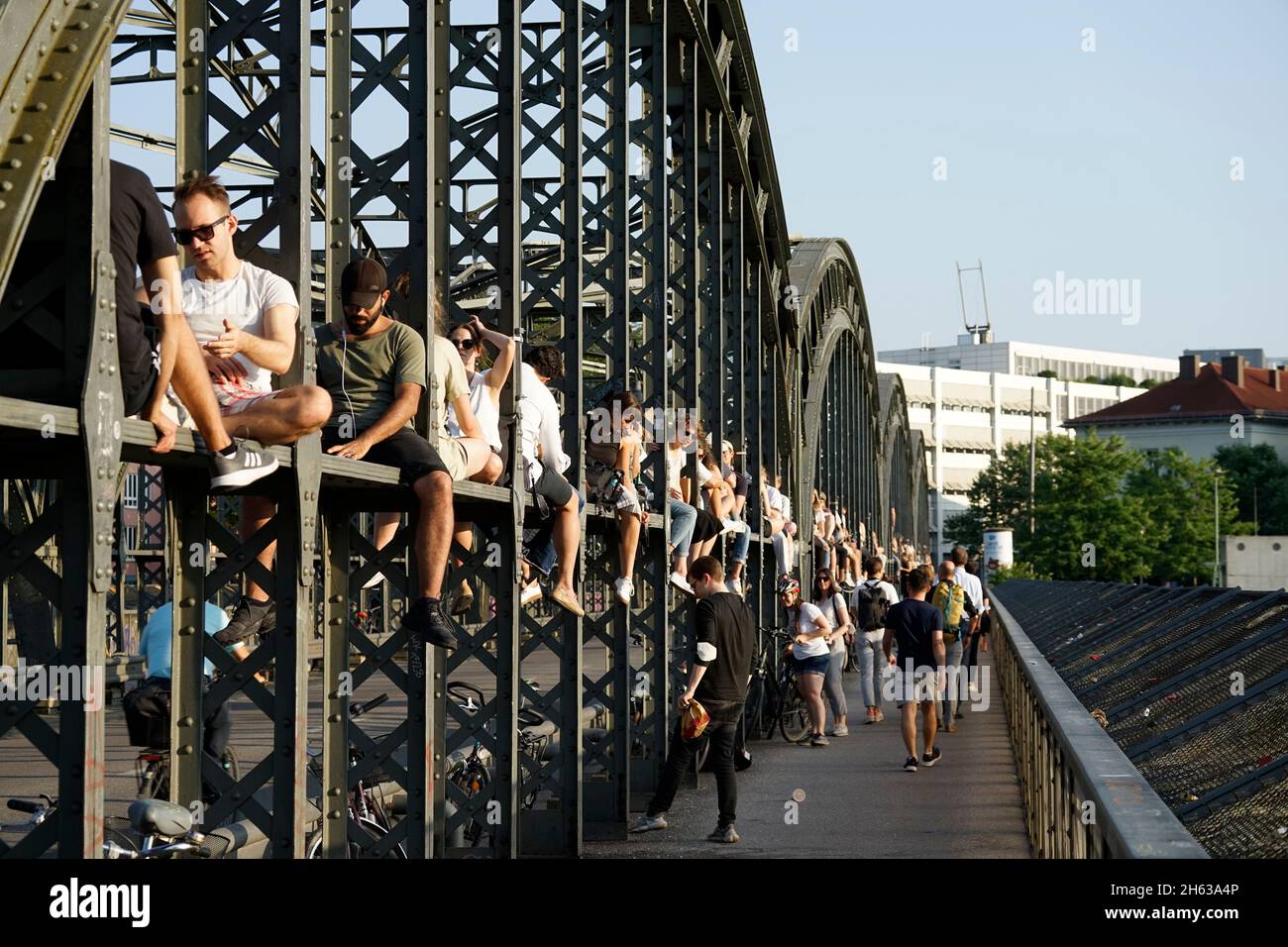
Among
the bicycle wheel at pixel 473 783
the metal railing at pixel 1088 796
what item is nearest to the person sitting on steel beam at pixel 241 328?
the metal railing at pixel 1088 796

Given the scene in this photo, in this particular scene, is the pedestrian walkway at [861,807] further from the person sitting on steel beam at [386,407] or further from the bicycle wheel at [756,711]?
the person sitting on steel beam at [386,407]

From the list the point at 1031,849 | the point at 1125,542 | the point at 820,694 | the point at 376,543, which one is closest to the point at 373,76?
the point at 376,543

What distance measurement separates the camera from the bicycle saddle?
670 cm

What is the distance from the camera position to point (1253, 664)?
29.0 ft

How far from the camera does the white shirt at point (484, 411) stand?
10570 millimetres

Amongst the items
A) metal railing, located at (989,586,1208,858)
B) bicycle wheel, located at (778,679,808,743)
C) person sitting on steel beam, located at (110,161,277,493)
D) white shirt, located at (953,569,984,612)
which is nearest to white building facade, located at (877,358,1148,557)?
white shirt, located at (953,569,984,612)

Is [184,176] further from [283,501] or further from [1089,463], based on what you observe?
[1089,463]

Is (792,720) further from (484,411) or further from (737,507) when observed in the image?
(484,411)

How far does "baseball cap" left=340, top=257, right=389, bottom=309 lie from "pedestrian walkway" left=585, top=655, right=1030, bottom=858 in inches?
217

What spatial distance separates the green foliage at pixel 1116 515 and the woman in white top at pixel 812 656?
236 feet

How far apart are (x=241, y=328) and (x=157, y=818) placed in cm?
173

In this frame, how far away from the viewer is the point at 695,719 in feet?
44.6

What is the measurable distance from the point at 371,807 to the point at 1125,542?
8913cm

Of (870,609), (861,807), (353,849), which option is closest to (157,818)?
(353,849)
